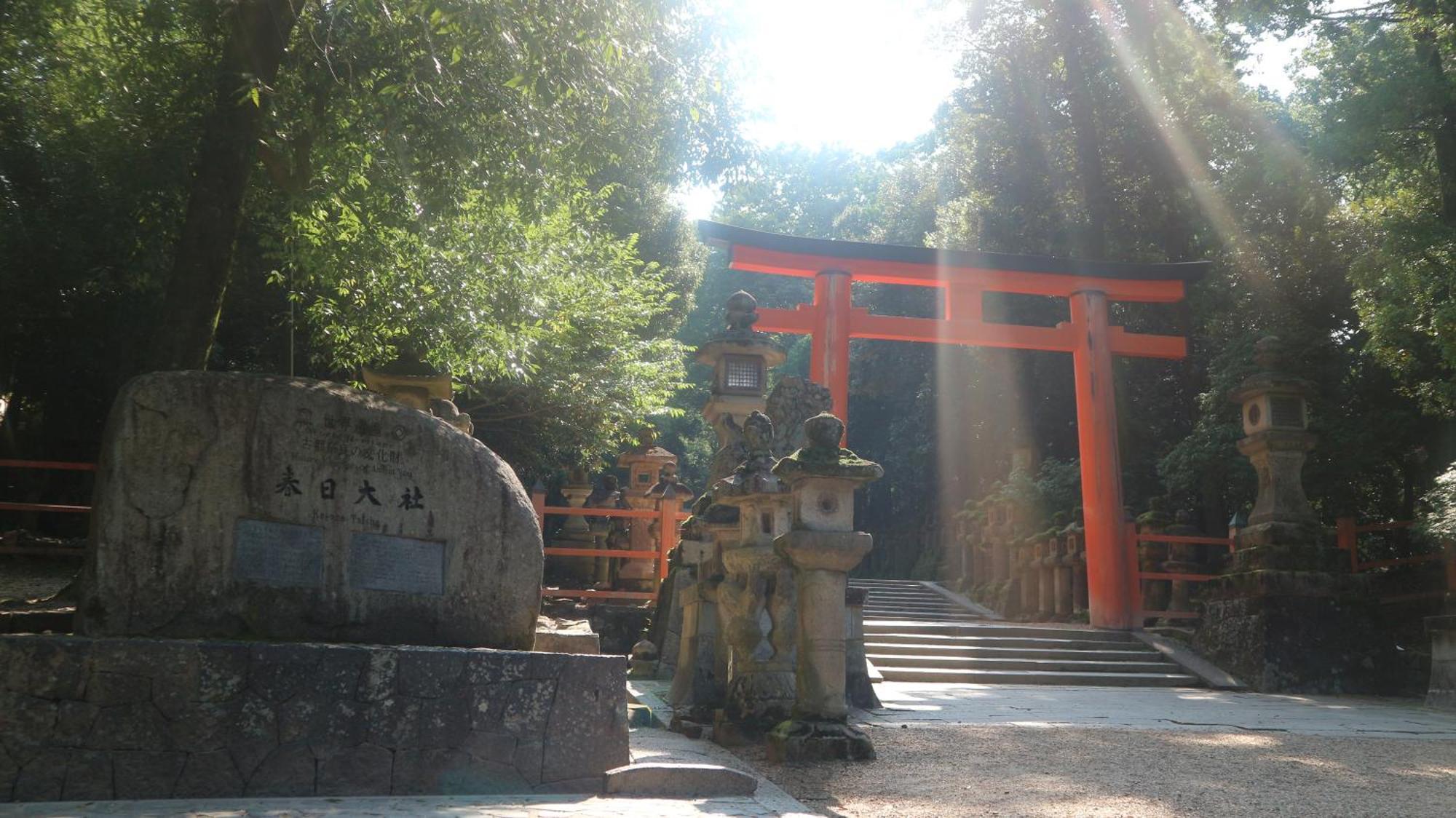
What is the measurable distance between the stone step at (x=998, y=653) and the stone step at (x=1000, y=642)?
0.07 meters

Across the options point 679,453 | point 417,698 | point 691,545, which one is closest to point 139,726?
point 417,698

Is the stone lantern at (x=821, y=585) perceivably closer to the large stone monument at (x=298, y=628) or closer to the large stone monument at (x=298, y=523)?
the large stone monument at (x=298, y=628)

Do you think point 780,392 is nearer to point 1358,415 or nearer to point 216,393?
point 216,393

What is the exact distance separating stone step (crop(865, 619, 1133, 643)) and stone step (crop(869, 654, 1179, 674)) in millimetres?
859

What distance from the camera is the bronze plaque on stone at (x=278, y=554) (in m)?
5.05

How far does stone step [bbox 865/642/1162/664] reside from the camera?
38.7ft

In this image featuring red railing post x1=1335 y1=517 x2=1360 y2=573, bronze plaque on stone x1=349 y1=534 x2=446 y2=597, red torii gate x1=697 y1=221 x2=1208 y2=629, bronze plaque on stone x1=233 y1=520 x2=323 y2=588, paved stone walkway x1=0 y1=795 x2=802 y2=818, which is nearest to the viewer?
paved stone walkway x1=0 y1=795 x2=802 y2=818

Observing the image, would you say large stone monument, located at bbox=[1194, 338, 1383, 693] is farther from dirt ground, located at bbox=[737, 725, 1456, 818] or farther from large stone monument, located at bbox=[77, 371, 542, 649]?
large stone monument, located at bbox=[77, 371, 542, 649]

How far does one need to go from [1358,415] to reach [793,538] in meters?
10.7

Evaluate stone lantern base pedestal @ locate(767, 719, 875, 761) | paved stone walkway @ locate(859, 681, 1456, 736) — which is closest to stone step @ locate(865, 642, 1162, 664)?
paved stone walkway @ locate(859, 681, 1456, 736)

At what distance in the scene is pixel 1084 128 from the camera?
19281 mm

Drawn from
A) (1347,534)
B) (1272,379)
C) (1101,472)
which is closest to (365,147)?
(1272,379)

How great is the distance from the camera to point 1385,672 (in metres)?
10.9

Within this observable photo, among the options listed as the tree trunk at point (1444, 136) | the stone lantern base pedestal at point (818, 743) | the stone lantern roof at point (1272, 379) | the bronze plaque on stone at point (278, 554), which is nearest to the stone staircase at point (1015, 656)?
the stone lantern roof at point (1272, 379)
